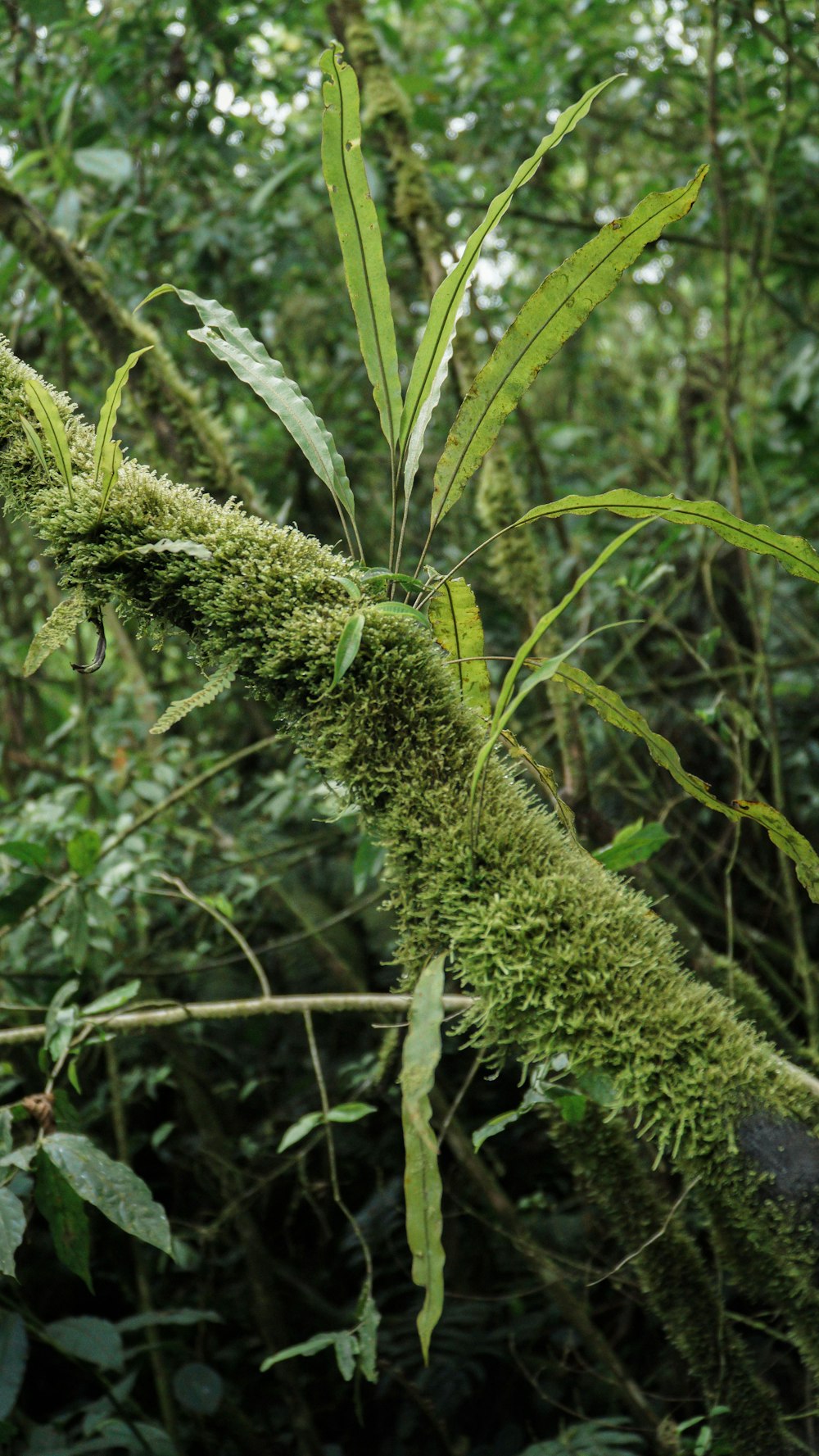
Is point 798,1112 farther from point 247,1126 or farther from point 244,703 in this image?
point 247,1126

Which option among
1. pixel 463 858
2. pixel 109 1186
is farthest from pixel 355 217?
pixel 109 1186

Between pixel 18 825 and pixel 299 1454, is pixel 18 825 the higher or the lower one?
the higher one

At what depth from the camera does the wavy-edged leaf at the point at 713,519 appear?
2.71 ft

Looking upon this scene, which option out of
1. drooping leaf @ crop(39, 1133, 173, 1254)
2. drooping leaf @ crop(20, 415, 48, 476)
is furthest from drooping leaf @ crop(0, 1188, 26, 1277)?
drooping leaf @ crop(20, 415, 48, 476)

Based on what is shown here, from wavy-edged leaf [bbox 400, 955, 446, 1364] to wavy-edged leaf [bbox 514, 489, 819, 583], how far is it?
0.44 metres

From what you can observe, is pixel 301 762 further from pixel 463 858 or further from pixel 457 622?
pixel 463 858

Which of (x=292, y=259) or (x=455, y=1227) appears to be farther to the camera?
(x=292, y=259)

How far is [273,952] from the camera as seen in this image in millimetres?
2902

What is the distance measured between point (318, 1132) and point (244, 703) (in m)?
1.15

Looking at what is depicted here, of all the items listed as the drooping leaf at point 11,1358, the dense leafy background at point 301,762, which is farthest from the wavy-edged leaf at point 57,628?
the drooping leaf at point 11,1358

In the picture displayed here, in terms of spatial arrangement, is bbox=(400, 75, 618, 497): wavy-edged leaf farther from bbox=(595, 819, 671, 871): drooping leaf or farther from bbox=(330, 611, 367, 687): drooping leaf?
bbox=(595, 819, 671, 871): drooping leaf

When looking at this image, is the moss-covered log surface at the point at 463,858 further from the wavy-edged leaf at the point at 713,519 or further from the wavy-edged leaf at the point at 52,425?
the wavy-edged leaf at the point at 713,519

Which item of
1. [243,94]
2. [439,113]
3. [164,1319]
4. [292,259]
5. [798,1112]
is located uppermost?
[439,113]

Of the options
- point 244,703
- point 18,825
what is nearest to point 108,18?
point 244,703
